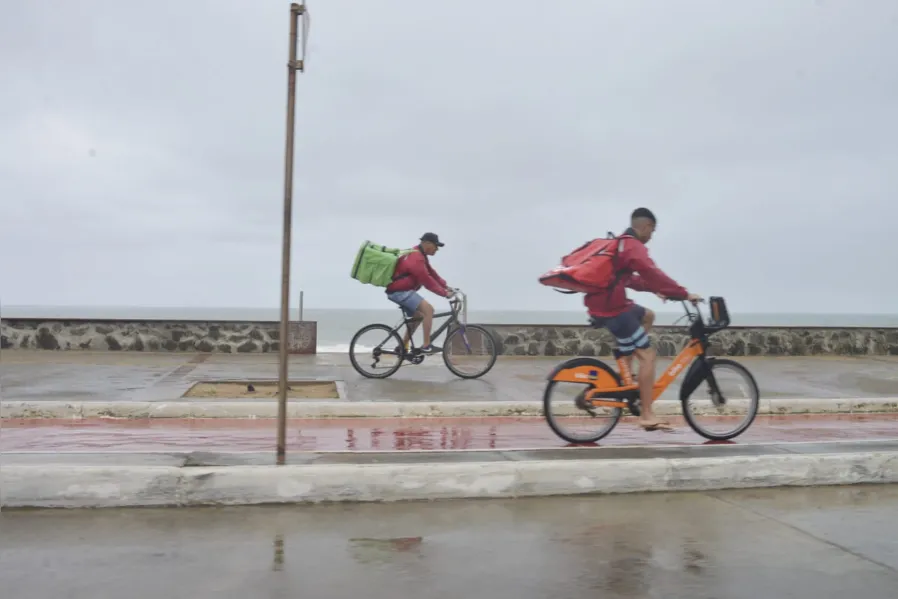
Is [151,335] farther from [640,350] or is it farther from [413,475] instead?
[413,475]

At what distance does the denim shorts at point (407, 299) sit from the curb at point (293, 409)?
2.21 m

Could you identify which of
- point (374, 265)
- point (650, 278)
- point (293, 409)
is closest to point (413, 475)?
point (650, 278)

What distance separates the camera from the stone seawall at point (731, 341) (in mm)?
15062

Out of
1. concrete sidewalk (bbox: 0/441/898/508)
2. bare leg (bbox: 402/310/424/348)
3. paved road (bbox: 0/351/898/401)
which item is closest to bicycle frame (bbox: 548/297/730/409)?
concrete sidewalk (bbox: 0/441/898/508)

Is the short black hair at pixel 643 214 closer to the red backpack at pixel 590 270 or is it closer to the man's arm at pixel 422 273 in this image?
the red backpack at pixel 590 270

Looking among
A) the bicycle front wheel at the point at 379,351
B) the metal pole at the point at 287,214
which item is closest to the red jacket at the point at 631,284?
the metal pole at the point at 287,214

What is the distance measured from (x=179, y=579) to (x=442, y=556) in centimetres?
116

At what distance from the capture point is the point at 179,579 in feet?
11.6

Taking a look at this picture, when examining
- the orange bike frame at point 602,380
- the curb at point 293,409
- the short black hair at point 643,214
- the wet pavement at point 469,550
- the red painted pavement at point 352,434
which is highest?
the short black hair at point 643,214

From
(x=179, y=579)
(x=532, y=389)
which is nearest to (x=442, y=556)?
(x=179, y=579)

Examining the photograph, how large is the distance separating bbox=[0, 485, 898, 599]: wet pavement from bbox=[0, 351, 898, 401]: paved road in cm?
447

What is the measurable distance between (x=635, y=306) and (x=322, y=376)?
17.4 ft

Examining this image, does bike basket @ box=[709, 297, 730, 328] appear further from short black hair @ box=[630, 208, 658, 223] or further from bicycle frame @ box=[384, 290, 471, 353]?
bicycle frame @ box=[384, 290, 471, 353]

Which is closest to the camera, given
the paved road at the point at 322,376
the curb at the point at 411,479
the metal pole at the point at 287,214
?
the curb at the point at 411,479
